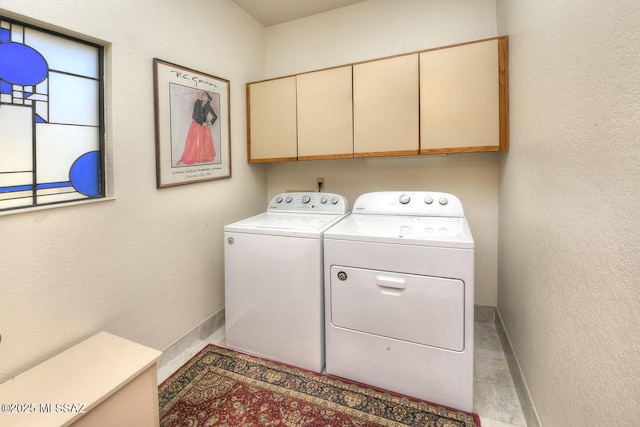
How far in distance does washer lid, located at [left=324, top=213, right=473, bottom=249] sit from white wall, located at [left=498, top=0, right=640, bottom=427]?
324 millimetres

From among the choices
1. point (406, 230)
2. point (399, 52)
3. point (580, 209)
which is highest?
Answer: point (399, 52)

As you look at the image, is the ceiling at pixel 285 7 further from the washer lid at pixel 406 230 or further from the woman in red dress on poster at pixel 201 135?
the washer lid at pixel 406 230

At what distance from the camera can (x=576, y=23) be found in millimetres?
965

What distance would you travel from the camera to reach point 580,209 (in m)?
0.95

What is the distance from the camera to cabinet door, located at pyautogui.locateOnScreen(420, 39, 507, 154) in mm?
1861

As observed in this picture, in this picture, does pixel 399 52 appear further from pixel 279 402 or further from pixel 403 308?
pixel 279 402

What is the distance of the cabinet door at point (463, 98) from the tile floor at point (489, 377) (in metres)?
1.32

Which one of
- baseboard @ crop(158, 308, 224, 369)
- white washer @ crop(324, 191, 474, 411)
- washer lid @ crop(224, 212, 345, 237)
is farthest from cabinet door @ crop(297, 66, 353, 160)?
baseboard @ crop(158, 308, 224, 369)

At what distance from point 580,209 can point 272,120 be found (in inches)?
83.4

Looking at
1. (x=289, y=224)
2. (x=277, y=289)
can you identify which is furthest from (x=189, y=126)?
(x=277, y=289)

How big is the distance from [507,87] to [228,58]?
6.54ft

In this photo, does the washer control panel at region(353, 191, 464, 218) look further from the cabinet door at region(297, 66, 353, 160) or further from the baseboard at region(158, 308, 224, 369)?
the baseboard at region(158, 308, 224, 369)

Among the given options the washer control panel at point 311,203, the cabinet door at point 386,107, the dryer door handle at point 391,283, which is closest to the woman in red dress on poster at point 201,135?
the washer control panel at point 311,203

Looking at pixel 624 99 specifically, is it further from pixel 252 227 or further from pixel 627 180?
pixel 252 227
